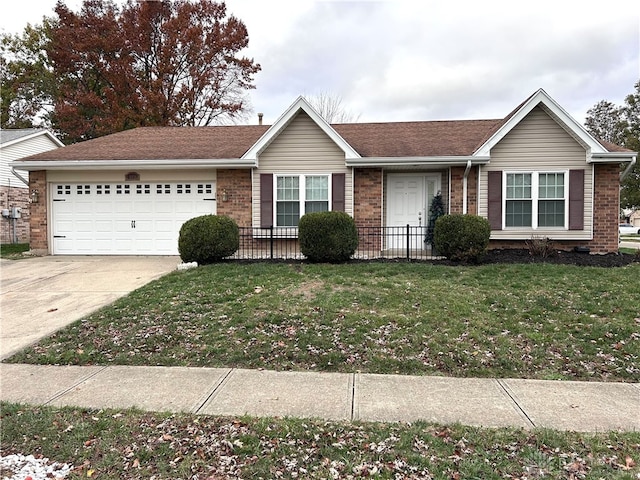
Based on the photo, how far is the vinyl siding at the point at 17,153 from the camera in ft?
63.4

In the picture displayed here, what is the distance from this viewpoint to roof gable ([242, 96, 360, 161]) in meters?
11.3

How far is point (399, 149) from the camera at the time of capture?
11836mm

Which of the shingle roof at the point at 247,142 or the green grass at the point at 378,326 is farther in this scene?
the shingle roof at the point at 247,142

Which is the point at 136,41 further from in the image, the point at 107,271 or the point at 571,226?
the point at 571,226

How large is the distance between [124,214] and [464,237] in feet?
31.4

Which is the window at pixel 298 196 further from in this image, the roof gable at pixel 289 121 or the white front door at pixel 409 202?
the white front door at pixel 409 202

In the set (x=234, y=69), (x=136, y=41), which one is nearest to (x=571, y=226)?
(x=234, y=69)

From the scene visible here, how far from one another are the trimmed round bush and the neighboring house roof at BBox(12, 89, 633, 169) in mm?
2527

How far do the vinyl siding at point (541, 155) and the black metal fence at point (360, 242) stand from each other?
2.12m

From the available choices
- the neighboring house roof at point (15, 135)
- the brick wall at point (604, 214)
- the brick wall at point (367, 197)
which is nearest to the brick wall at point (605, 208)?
the brick wall at point (604, 214)

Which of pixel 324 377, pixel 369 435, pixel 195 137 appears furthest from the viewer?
pixel 195 137

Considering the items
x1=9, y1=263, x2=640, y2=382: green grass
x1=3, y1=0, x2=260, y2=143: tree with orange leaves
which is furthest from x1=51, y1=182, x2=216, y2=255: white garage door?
x1=3, y1=0, x2=260, y2=143: tree with orange leaves

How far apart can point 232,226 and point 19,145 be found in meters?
16.5

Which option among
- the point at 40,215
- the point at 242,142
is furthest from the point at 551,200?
→ the point at 40,215
